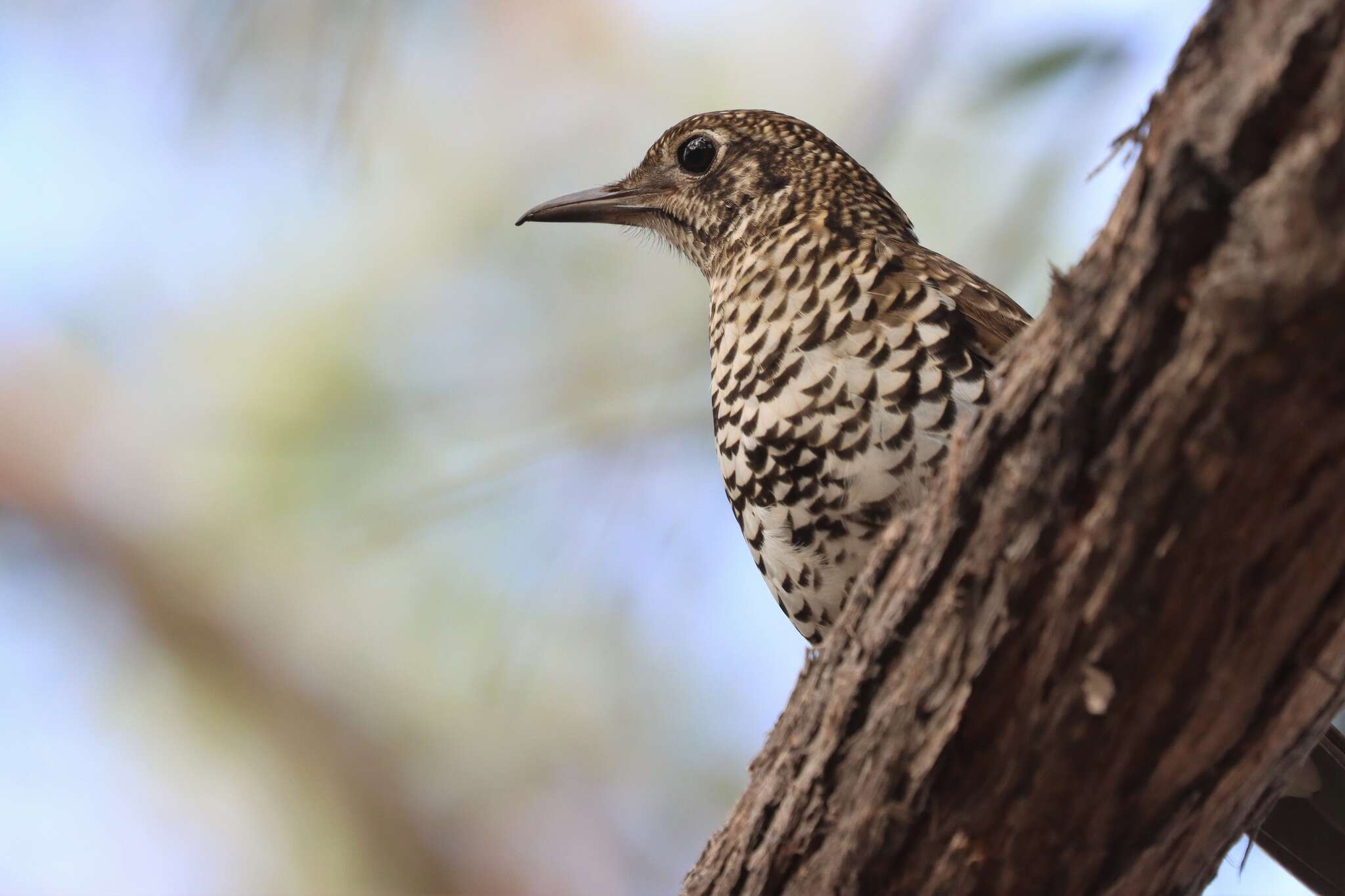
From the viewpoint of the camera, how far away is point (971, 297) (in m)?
2.34

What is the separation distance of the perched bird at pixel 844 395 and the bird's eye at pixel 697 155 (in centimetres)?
Answer: 43

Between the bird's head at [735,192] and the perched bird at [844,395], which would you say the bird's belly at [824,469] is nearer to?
the perched bird at [844,395]

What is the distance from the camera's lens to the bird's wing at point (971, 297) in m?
2.27

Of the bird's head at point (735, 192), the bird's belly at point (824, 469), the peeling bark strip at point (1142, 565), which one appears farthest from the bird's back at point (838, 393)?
the peeling bark strip at point (1142, 565)

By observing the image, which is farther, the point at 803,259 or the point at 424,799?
the point at 424,799

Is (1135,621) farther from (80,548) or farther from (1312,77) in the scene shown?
(80,548)

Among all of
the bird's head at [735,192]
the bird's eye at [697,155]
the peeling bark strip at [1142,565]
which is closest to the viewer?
the peeling bark strip at [1142,565]

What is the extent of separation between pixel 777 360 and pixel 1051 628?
1140 millimetres

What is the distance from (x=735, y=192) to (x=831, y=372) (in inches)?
35.9

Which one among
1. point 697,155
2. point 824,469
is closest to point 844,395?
point 824,469

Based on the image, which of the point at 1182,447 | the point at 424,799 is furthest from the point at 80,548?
the point at 1182,447

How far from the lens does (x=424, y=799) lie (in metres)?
4.80

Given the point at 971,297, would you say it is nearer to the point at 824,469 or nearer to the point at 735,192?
the point at 824,469

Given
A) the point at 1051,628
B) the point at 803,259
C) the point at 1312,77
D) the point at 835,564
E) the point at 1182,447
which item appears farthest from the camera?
the point at 803,259
